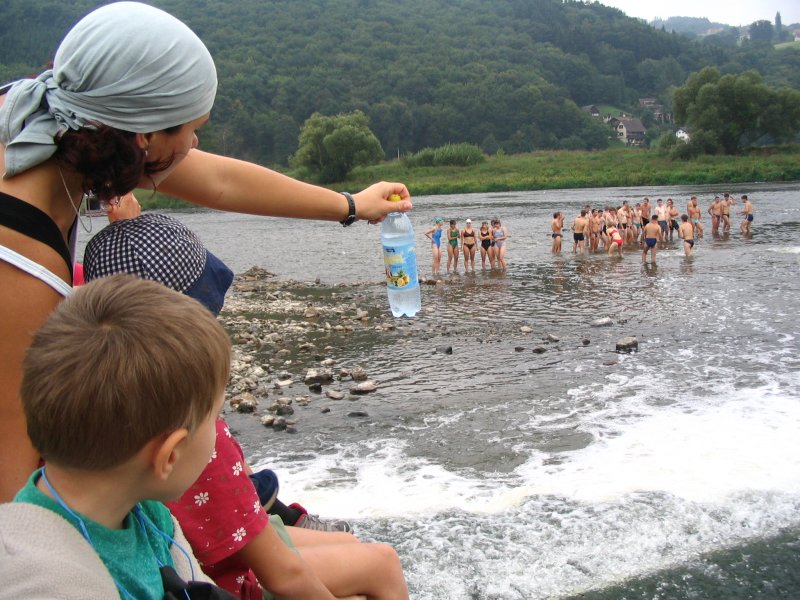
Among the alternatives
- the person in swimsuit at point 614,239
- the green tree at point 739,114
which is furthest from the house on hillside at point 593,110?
the person in swimsuit at point 614,239

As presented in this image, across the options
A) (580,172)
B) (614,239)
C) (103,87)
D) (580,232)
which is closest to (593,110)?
(580,172)

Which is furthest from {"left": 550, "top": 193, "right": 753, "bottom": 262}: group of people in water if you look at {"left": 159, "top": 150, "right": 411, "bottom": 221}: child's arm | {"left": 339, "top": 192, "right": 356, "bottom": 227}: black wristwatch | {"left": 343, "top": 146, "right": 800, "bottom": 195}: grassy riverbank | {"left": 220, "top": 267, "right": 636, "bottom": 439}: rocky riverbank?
{"left": 343, "top": 146, "right": 800, "bottom": 195}: grassy riverbank

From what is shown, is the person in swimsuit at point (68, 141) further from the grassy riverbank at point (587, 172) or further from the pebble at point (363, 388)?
the grassy riverbank at point (587, 172)

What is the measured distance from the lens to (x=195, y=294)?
1692mm

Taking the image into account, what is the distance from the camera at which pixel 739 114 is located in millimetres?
69625

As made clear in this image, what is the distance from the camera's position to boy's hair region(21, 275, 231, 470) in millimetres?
1198

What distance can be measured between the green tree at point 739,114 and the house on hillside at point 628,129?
57534 mm

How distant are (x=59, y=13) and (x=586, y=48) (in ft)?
341

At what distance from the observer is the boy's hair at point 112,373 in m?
1.20

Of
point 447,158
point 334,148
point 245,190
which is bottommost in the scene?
point 245,190

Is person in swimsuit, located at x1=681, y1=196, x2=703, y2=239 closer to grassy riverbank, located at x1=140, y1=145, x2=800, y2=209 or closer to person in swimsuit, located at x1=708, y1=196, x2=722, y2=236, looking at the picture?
person in swimsuit, located at x1=708, y1=196, x2=722, y2=236

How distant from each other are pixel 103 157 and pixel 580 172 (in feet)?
232

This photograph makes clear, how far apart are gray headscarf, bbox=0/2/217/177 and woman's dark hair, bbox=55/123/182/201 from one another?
20 millimetres

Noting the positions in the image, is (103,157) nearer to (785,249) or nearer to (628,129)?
(785,249)
